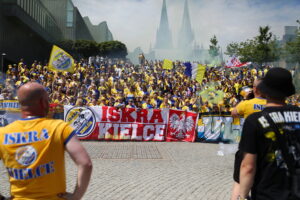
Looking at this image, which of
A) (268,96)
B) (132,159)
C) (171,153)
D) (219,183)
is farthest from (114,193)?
(171,153)

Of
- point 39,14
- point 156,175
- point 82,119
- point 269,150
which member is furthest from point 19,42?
point 269,150

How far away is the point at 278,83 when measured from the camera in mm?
2438

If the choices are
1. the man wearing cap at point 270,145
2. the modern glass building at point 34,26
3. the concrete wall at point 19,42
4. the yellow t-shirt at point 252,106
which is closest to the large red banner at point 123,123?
the yellow t-shirt at point 252,106

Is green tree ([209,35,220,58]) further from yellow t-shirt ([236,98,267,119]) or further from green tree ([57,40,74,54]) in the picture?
yellow t-shirt ([236,98,267,119])

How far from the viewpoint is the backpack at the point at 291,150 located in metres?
2.30

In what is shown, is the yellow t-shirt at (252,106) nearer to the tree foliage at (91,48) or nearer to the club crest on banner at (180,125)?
the club crest on banner at (180,125)

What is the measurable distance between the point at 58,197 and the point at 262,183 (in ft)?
4.92

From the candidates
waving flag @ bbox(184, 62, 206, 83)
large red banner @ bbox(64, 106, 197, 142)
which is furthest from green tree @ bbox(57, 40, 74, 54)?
large red banner @ bbox(64, 106, 197, 142)

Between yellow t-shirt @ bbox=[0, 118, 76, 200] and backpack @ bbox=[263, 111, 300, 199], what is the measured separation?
1.51 metres

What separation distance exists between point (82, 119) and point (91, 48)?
46355 mm

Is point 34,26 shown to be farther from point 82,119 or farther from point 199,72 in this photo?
point 82,119

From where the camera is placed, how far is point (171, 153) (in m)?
9.68

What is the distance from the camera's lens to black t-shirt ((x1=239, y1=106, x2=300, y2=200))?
2309 mm

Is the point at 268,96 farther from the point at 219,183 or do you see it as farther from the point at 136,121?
the point at 136,121
